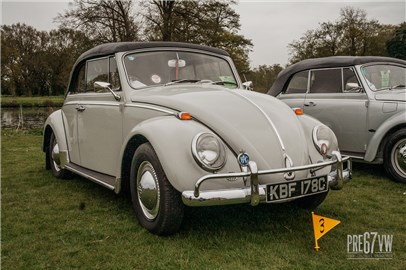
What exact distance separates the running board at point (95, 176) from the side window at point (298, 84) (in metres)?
4.20

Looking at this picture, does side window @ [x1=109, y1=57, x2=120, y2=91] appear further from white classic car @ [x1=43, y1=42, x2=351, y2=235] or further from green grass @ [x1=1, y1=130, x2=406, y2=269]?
green grass @ [x1=1, y1=130, x2=406, y2=269]

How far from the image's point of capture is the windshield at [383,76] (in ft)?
19.9

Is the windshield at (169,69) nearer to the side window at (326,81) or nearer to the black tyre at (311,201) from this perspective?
the black tyre at (311,201)

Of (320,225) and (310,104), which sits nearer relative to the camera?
(320,225)

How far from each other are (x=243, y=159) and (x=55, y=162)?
3.84m

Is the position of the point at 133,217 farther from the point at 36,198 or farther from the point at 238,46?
the point at 238,46

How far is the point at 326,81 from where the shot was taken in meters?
6.62

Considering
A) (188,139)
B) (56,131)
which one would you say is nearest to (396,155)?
(188,139)

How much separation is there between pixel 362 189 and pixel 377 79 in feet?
6.84

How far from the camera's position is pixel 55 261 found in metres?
2.91

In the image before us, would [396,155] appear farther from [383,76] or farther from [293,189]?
[293,189]

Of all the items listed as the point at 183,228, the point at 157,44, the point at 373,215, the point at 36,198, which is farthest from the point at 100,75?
the point at 373,215

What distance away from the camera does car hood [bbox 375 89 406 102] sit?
18.3 feet

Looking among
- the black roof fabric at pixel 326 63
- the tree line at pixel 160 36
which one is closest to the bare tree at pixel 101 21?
the tree line at pixel 160 36
